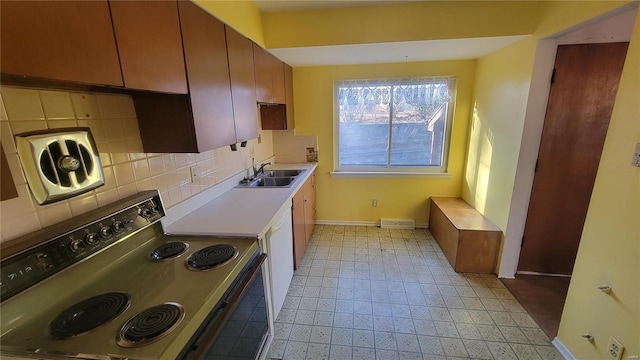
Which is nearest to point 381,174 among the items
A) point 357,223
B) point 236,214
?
point 357,223

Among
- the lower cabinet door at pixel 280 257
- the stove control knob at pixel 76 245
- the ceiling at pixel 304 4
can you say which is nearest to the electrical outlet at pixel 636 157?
the ceiling at pixel 304 4

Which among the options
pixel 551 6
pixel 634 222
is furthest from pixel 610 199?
pixel 551 6

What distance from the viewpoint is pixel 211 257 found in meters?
1.22

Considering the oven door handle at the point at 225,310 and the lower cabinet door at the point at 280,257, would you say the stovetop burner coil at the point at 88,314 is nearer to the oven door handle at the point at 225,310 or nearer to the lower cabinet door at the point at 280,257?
the oven door handle at the point at 225,310

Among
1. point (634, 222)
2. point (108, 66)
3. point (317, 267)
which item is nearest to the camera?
point (108, 66)

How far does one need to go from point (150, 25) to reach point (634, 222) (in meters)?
2.36

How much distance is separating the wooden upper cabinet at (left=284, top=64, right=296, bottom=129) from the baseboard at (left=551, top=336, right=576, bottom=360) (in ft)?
9.58

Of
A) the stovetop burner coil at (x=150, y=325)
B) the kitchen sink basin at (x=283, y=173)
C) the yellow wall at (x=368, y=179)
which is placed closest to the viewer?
the stovetop burner coil at (x=150, y=325)

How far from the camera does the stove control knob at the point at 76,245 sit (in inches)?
38.3

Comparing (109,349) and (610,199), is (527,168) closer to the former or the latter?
(610,199)

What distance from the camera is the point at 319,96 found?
328 centimetres

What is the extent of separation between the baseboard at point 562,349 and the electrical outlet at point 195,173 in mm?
2663

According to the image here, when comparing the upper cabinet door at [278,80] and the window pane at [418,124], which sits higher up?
the upper cabinet door at [278,80]

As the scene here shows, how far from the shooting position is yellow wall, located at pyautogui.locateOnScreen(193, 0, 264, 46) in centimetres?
154
